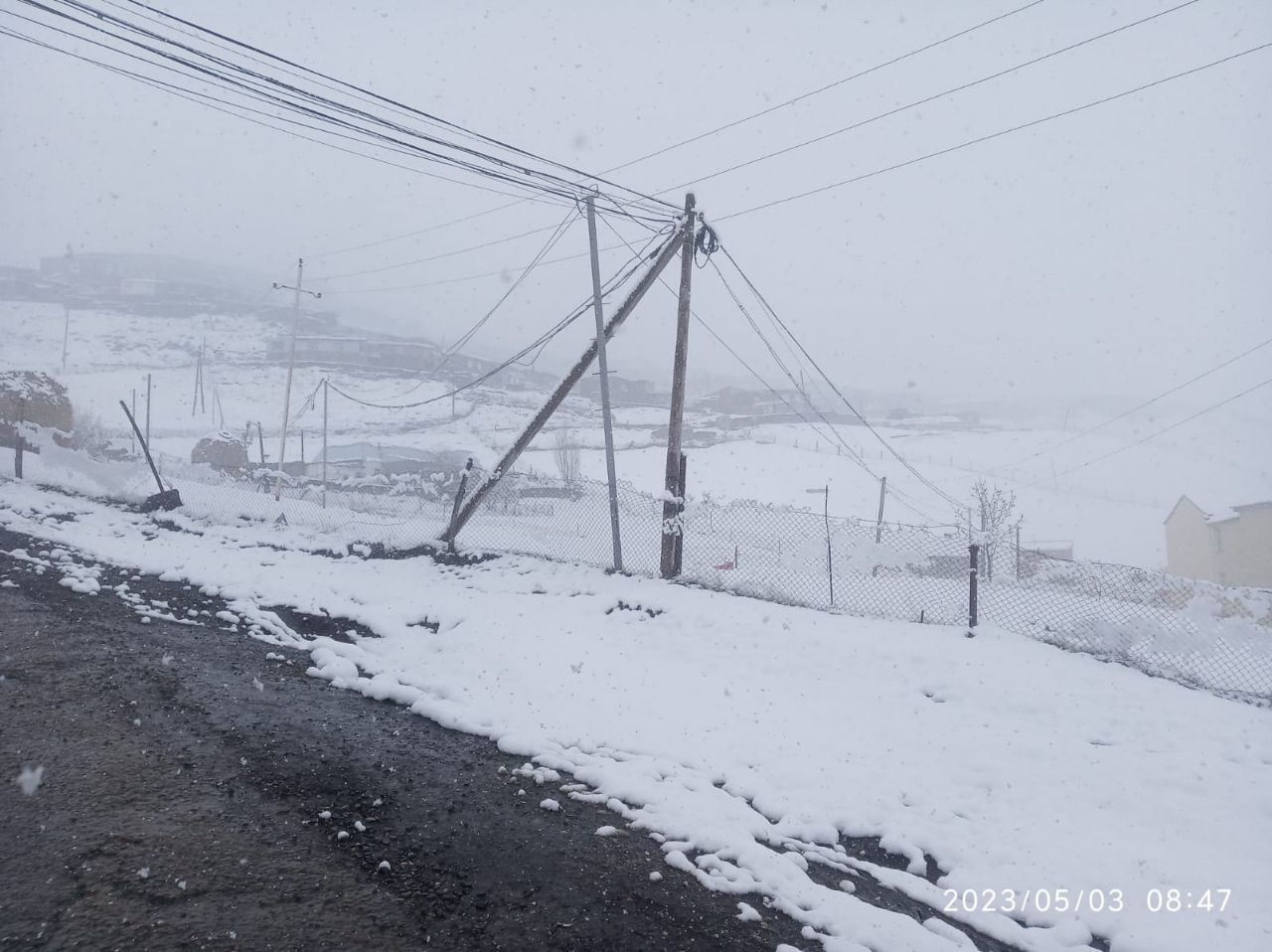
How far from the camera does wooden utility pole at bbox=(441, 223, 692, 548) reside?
11.0 metres

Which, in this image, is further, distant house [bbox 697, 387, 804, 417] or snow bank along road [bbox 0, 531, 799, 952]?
distant house [bbox 697, 387, 804, 417]

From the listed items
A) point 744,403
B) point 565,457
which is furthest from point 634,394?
point 565,457

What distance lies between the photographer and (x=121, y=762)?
404cm

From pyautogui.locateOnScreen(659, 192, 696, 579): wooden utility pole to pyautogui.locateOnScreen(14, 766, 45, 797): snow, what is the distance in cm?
762

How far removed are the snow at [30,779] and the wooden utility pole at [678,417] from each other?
7.62m

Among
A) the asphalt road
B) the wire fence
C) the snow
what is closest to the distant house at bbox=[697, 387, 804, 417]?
the wire fence

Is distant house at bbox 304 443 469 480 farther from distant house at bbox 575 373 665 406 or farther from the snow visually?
the snow

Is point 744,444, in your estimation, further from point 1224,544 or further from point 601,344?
point 601,344

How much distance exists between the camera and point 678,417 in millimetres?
11312

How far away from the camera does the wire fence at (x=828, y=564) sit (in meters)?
7.78

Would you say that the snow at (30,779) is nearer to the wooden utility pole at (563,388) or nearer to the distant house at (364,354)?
the wooden utility pole at (563,388)

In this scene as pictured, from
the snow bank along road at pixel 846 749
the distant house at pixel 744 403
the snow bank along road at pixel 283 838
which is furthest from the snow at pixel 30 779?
the distant house at pixel 744 403

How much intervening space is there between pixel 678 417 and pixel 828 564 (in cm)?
361

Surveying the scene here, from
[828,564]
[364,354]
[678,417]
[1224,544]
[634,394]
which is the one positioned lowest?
[828,564]
